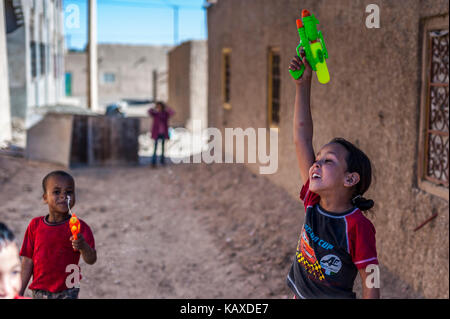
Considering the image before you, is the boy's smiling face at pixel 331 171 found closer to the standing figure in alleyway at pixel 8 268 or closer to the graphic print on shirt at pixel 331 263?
the graphic print on shirt at pixel 331 263

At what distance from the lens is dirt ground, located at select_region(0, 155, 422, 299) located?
199 inches

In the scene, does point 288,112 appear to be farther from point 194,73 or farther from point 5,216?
point 194,73

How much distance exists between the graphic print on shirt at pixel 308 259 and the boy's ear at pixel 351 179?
0.17m

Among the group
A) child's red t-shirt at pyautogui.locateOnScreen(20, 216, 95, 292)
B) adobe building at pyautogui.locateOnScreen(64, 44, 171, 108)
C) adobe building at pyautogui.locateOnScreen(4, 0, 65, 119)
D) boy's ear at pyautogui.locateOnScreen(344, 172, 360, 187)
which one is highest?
adobe building at pyautogui.locateOnScreen(64, 44, 171, 108)

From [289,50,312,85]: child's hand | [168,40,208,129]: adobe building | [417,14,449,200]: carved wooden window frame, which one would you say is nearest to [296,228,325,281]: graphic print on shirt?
[289,50,312,85]: child's hand

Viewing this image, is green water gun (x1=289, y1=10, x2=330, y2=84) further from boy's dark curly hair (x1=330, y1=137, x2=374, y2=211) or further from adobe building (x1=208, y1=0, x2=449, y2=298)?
adobe building (x1=208, y1=0, x2=449, y2=298)

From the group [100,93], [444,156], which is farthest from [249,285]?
[100,93]

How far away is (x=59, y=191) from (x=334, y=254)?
714mm

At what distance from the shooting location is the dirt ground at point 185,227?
16.6 ft

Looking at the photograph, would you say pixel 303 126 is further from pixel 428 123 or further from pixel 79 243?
pixel 428 123

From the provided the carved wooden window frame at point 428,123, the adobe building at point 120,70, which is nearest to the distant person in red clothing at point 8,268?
the carved wooden window frame at point 428,123

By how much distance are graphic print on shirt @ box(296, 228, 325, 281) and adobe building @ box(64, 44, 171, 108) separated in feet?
93.1

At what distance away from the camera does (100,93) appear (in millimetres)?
29750
